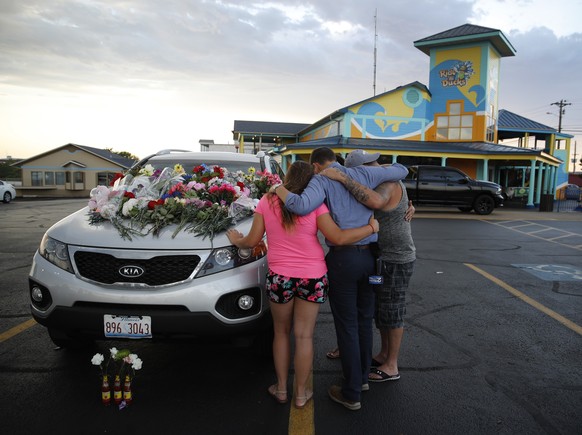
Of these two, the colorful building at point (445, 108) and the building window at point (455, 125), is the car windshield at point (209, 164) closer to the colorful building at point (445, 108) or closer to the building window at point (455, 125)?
the colorful building at point (445, 108)

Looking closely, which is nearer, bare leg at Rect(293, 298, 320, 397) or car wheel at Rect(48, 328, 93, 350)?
bare leg at Rect(293, 298, 320, 397)

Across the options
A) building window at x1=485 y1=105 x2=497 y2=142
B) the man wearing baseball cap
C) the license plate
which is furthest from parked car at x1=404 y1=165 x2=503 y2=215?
the license plate

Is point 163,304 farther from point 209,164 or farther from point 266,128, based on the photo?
point 266,128

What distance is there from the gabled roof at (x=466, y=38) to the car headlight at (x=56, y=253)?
2627 centimetres

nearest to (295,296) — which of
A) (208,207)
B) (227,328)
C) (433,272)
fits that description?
(227,328)

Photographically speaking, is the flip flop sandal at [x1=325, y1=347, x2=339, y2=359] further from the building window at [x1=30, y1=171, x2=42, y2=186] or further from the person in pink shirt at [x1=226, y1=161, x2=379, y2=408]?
the building window at [x1=30, y1=171, x2=42, y2=186]

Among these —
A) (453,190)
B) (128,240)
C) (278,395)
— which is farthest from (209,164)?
(453,190)

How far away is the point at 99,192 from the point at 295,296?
2.02 meters

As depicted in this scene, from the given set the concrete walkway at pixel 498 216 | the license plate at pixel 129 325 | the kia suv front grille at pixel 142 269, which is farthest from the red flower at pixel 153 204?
the concrete walkway at pixel 498 216

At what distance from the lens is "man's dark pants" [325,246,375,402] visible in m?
3.00

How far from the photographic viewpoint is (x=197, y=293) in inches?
120

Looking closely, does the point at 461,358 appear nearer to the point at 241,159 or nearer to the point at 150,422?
the point at 150,422

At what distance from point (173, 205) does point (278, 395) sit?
1585 millimetres

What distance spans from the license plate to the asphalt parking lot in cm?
50
